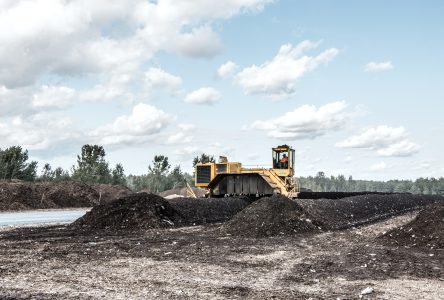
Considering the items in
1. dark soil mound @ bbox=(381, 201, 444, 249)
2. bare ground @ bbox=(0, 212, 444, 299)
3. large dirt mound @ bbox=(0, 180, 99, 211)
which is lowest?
bare ground @ bbox=(0, 212, 444, 299)

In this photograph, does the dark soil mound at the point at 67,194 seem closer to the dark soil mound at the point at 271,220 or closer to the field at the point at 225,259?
the field at the point at 225,259

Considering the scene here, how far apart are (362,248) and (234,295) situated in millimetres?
6041

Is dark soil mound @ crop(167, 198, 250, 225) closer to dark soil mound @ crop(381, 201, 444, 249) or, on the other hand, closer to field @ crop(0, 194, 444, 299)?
field @ crop(0, 194, 444, 299)

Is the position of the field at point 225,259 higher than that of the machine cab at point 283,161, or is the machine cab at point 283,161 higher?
the machine cab at point 283,161

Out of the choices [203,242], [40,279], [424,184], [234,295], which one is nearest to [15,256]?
[40,279]

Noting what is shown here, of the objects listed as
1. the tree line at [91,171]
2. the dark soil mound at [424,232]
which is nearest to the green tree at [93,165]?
the tree line at [91,171]

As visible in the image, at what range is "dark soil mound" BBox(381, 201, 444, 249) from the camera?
1324 centimetres

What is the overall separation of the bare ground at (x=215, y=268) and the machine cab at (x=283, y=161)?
418 inches

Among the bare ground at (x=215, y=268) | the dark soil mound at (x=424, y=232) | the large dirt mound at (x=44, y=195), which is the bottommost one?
the bare ground at (x=215, y=268)

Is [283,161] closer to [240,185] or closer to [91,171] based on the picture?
[240,185]

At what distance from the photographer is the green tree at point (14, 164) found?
5722cm

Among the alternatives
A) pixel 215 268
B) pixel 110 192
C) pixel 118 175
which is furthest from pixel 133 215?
pixel 118 175

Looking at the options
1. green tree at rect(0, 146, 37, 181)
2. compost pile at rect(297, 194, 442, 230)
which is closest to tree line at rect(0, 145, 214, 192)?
green tree at rect(0, 146, 37, 181)

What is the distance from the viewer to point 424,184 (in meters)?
172
